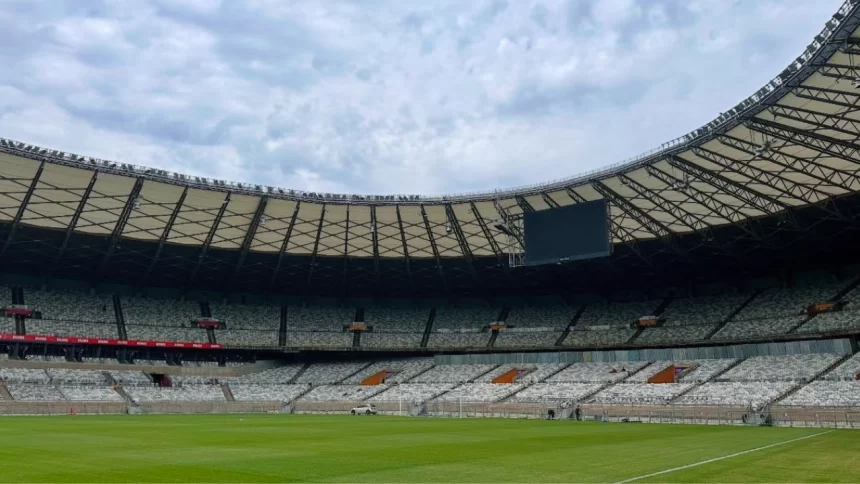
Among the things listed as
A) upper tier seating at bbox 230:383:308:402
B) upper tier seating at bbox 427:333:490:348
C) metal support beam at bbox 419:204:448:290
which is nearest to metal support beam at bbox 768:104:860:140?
metal support beam at bbox 419:204:448:290

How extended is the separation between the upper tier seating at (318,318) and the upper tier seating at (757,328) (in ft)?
137

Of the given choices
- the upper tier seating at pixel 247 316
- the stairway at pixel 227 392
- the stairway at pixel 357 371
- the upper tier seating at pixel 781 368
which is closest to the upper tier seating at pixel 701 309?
the upper tier seating at pixel 781 368

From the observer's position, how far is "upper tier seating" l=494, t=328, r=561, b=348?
74312mm

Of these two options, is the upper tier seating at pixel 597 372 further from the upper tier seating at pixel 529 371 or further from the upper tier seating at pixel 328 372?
the upper tier seating at pixel 328 372

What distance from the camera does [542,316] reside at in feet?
260

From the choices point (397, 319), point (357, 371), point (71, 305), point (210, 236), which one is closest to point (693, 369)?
point (397, 319)

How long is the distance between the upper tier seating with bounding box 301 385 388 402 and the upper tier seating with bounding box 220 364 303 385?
535cm

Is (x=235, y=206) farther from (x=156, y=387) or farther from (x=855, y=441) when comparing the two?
(x=855, y=441)

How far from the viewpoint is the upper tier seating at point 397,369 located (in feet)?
243

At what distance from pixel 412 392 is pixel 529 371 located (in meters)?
12.2

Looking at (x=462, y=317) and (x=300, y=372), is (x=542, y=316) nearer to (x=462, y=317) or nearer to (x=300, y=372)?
(x=462, y=317)

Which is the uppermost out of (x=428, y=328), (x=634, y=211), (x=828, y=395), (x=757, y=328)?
(x=634, y=211)

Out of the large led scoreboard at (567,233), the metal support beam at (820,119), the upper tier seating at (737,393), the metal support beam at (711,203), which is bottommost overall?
the upper tier seating at (737,393)

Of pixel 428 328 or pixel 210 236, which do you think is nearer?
pixel 210 236
